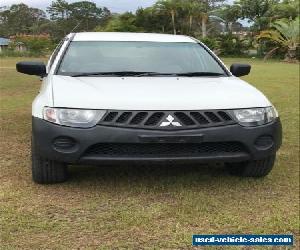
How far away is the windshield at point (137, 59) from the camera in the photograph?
5.07m

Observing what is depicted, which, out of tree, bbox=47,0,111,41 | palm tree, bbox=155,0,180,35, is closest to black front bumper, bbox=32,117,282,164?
tree, bbox=47,0,111,41

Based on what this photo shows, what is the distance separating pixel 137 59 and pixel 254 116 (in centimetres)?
147

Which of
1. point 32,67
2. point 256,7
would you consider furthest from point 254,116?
point 256,7

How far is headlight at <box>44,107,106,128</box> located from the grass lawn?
0.62 meters

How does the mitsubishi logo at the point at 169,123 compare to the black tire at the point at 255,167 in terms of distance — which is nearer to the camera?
the mitsubishi logo at the point at 169,123

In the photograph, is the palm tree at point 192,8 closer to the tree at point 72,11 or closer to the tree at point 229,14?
the tree at point 229,14

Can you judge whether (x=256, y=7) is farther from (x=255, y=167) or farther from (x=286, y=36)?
(x=255, y=167)

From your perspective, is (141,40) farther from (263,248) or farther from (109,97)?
(263,248)

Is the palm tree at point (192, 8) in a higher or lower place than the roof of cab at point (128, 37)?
lower

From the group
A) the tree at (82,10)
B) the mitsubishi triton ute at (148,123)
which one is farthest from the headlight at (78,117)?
the tree at (82,10)

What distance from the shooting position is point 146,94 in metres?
4.23

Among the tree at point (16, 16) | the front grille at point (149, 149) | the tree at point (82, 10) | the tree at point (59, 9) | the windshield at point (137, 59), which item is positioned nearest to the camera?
the front grille at point (149, 149)

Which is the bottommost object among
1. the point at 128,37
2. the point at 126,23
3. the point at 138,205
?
the point at 126,23

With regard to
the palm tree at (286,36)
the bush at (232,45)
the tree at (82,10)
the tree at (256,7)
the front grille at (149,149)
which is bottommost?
the bush at (232,45)
